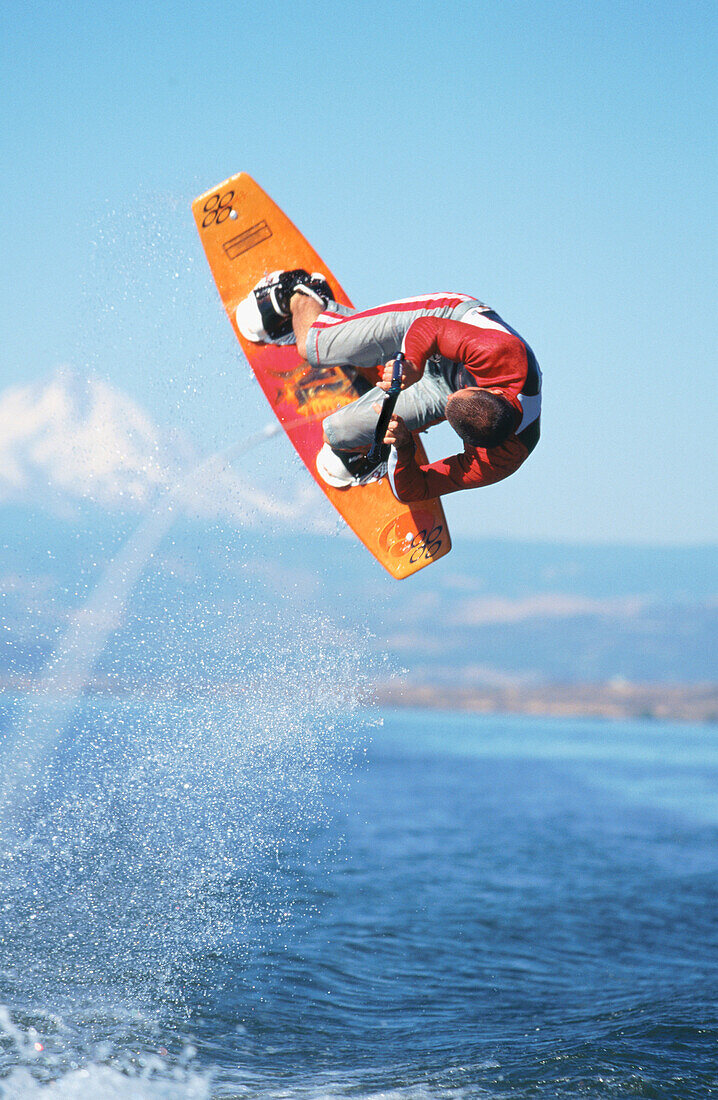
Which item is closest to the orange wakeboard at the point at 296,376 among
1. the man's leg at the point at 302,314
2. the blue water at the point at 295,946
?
the man's leg at the point at 302,314

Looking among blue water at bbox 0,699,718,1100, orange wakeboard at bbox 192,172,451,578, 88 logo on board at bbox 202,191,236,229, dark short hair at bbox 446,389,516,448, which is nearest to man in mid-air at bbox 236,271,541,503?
dark short hair at bbox 446,389,516,448

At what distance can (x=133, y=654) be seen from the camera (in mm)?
9266

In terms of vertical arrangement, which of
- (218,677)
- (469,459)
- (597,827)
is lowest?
(597,827)

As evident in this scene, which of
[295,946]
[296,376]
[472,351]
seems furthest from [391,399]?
[295,946]

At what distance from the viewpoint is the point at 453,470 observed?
6.70 m

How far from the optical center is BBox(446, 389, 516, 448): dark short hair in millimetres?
5609

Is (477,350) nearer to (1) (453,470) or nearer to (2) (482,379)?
(2) (482,379)

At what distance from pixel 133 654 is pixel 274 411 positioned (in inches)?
110

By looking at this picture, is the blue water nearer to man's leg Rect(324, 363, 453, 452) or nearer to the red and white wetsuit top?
man's leg Rect(324, 363, 453, 452)

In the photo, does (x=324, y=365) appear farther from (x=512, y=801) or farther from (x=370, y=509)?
(x=512, y=801)

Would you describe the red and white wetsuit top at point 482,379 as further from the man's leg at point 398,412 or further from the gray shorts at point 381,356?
the man's leg at point 398,412

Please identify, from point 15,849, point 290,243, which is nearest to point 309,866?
point 15,849

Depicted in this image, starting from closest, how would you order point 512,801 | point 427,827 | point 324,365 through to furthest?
point 324,365 < point 427,827 < point 512,801

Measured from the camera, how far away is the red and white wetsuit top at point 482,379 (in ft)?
19.0
